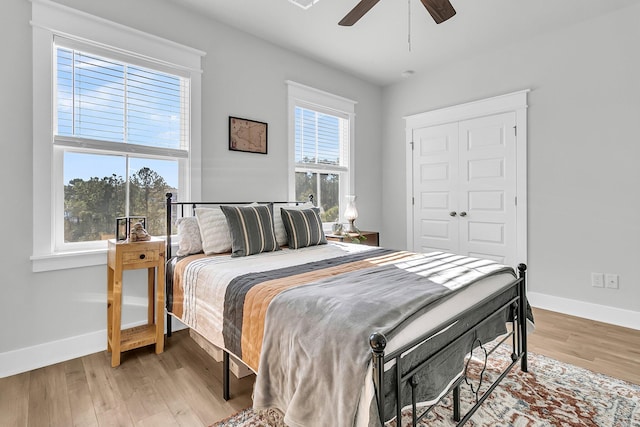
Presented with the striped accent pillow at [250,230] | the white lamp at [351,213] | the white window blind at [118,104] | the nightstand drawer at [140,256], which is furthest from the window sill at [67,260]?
the white lamp at [351,213]

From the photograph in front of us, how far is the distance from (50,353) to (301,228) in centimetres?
200

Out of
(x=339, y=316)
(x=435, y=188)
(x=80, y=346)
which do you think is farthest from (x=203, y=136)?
(x=435, y=188)

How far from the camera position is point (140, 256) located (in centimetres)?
231

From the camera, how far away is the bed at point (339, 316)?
1094 mm

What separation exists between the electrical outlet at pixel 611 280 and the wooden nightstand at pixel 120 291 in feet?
12.8

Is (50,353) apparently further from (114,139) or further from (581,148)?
(581,148)

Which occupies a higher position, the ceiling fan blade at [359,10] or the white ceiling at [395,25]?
the white ceiling at [395,25]

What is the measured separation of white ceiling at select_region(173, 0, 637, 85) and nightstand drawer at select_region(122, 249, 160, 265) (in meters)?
2.13

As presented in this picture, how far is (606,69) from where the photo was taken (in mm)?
3059

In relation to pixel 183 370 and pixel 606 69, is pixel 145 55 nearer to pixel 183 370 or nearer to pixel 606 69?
pixel 183 370

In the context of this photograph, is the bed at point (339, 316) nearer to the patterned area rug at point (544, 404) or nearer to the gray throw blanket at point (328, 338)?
the gray throw blanket at point (328, 338)

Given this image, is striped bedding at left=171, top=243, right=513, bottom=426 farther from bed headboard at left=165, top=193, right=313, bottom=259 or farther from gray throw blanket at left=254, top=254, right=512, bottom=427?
bed headboard at left=165, top=193, right=313, bottom=259

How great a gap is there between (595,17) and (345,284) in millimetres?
3648

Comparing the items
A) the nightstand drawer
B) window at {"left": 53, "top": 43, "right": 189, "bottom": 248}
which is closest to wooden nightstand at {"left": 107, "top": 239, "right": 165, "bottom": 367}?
the nightstand drawer
